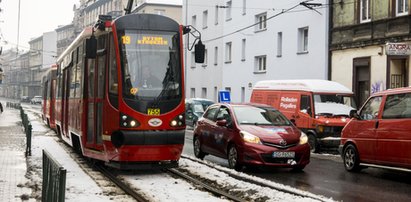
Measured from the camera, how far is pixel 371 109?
11766 millimetres

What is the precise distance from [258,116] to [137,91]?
3.40 metres

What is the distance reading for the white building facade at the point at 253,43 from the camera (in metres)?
26.7

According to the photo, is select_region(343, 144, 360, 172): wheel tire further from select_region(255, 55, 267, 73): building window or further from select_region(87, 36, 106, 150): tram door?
select_region(255, 55, 267, 73): building window

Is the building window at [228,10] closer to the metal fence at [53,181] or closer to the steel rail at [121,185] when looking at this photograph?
the steel rail at [121,185]

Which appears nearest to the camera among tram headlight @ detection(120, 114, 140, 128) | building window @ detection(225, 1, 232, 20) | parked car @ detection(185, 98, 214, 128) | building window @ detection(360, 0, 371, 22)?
tram headlight @ detection(120, 114, 140, 128)

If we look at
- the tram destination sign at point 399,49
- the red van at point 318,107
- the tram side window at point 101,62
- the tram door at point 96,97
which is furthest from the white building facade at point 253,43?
the tram side window at point 101,62

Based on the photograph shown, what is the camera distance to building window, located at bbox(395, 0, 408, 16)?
20484 millimetres

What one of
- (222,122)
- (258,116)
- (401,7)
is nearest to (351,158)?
(258,116)

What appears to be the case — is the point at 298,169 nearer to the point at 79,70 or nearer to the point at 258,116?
the point at 258,116

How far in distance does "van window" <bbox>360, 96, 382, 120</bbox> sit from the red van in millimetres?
4682

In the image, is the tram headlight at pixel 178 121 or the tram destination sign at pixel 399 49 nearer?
the tram headlight at pixel 178 121

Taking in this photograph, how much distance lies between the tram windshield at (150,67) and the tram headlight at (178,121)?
0.38 meters

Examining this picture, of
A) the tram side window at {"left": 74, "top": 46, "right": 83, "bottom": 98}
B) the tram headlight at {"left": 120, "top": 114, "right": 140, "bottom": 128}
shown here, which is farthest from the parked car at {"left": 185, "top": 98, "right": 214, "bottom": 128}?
the tram headlight at {"left": 120, "top": 114, "right": 140, "bottom": 128}

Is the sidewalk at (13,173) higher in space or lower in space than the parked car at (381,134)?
lower
